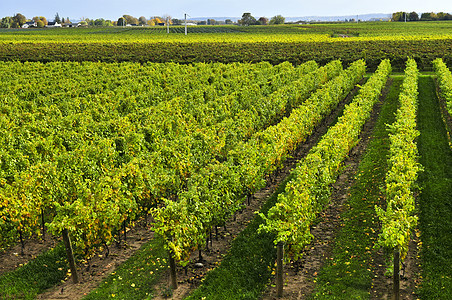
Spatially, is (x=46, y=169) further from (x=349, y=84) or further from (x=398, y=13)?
(x=398, y=13)

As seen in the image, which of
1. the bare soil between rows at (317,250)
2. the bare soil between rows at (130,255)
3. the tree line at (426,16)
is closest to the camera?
the bare soil between rows at (317,250)

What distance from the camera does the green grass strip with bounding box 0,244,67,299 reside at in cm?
1168

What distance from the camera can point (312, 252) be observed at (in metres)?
13.4

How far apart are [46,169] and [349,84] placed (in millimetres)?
28467

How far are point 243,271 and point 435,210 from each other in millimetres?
7624

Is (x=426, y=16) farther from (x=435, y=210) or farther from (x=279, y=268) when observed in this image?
(x=279, y=268)

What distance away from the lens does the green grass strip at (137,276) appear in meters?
11.6

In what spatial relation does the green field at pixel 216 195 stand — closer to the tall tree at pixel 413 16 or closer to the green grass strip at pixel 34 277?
the green grass strip at pixel 34 277

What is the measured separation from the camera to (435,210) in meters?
15.6

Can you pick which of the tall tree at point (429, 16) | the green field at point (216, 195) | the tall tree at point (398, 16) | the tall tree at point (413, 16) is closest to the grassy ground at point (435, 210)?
the green field at point (216, 195)

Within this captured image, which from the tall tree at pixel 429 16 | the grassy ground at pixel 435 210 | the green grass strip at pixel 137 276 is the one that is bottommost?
the green grass strip at pixel 137 276

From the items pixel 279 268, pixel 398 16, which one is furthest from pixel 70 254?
pixel 398 16

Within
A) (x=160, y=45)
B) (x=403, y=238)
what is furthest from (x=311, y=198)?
(x=160, y=45)

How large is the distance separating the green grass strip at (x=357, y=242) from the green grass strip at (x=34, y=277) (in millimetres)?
7022
